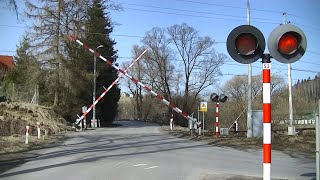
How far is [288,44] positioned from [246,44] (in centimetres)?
69

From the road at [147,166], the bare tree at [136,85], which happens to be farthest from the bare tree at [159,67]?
the road at [147,166]

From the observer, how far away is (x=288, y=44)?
7.28m

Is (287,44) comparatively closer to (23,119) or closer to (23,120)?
(23,120)

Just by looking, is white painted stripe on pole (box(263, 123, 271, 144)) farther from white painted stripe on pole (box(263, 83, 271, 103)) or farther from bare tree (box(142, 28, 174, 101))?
bare tree (box(142, 28, 174, 101))

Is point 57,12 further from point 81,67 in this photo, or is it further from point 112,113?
point 112,113

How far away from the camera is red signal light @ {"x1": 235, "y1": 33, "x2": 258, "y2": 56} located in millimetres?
7453

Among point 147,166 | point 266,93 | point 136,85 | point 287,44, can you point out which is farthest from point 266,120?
point 136,85

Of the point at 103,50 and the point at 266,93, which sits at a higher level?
the point at 103,50

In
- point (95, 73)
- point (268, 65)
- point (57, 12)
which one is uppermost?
point (57, 12)

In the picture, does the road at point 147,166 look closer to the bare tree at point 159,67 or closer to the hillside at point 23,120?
the hillside at point 23,120

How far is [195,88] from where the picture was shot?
3127 inches

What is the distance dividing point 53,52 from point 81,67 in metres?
5.36

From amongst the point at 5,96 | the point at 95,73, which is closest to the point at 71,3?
the point at 95,73

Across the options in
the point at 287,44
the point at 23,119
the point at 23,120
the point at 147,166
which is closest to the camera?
the point at 287,44
